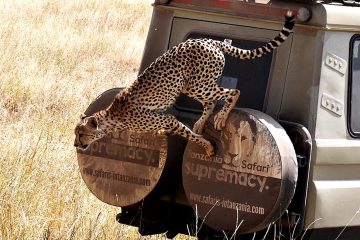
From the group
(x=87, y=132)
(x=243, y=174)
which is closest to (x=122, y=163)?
(x=87, y=132)

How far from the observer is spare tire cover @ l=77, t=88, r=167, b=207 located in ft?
16.4

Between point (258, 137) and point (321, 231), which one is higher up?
point (258, 137)

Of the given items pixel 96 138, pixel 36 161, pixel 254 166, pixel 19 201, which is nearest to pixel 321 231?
pixel 254 166

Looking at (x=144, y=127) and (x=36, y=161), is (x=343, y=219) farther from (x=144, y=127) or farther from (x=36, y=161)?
(x=36, y=161)

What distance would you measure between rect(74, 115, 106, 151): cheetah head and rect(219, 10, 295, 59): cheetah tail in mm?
761

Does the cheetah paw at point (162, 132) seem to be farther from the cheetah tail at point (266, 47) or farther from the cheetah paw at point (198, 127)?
the cheetah tail at point (266, 47)

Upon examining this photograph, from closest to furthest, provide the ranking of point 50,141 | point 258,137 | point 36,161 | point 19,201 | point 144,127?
point 258,137 → point 144,127 → point 19,201 → point 36,161 → point 50,141

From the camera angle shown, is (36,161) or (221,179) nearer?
(221,179)

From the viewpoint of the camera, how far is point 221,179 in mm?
4715

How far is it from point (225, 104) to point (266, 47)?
0.38 meters

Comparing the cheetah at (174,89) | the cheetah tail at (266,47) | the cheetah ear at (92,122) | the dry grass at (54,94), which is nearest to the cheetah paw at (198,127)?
the cheetah at (174,89)

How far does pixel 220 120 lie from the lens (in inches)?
187

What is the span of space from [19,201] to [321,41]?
1.85m

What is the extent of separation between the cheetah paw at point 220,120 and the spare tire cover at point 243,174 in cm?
2
